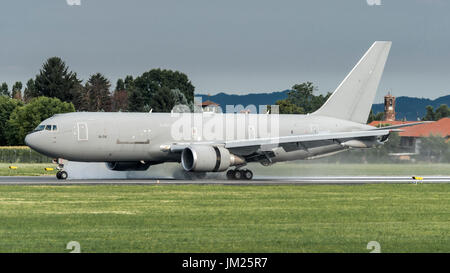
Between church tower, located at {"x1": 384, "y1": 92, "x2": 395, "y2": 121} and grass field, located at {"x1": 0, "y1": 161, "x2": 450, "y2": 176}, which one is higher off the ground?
church tower, located at {"x1": 384, "y1": 92, "x2": 395, "y2": 121}

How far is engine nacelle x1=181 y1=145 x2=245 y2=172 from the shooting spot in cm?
A: 4059

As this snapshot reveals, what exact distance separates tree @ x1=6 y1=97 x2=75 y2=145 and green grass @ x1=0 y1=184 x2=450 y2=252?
3069 inches

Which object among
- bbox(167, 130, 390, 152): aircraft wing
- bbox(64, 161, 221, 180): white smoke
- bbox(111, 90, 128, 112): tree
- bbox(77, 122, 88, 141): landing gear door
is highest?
bbox(111, 90, 128, 112): tree

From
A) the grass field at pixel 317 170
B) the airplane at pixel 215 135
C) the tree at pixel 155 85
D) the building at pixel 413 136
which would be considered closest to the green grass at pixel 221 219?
the airplane at pixel 215 135

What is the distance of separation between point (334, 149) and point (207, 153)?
9.68m

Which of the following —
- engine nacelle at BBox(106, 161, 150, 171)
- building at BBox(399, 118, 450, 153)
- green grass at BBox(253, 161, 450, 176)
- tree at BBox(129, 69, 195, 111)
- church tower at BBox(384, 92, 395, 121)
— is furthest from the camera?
church tower at BBox(384, 92, 395, 121)

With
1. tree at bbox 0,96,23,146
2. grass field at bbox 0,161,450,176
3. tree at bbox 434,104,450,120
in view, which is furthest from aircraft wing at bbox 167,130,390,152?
tree at bbox 434,104,450,120

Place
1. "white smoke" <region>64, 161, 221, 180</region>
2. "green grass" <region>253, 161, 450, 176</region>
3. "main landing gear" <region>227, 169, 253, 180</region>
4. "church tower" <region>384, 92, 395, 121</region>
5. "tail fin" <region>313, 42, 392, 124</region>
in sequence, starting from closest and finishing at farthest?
"main landing gear" <region>227, 169, 253, 180</region> → "white smoke" <region>64, 161, 221, 180</region> → "tail fin" <region>313, 42, 392, 124</region> → "green grass" <region>253, 161, 450, 176</region> → "church tower" <region>384, 92, 395, 121</region>

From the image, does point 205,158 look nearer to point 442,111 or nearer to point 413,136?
point 413,136

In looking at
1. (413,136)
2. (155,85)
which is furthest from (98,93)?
(413,136)

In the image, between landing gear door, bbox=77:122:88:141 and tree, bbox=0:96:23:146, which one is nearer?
landing gear door, bbox=77:122:88:141

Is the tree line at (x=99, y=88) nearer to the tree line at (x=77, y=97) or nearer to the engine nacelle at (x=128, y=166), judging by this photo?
the tree line at (x=77, y=97)

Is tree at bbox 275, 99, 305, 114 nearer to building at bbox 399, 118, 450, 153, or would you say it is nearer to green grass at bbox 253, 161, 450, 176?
building at bbox 399, 118, 450, 153

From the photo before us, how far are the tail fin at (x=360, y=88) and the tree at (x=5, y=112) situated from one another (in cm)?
7927
